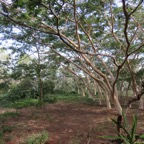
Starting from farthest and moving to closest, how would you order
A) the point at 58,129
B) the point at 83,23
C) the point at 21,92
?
the point at 21,92, the point at 83,23, the point at 58,129

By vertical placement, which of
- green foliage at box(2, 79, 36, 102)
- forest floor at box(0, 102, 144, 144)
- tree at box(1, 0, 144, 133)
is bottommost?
forest floor at box(0, 102, 144, 144)

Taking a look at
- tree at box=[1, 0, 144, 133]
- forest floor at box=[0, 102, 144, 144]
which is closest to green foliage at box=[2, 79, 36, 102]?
forest floor at box=[0, 102, 144, 144]

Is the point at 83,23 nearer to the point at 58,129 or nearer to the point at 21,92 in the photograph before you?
the point at 58,129

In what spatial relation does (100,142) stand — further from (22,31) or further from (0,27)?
(0,27)

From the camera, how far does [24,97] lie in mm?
19156

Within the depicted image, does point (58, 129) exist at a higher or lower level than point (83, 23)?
lower

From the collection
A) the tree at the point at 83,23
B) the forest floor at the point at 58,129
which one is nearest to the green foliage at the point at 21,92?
the forest floor at the point at 58,129

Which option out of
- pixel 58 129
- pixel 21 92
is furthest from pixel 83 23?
pixel 21 92

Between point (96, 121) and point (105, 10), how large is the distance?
5150 millimetres

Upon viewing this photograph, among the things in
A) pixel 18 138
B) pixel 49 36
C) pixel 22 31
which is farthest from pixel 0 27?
pixel 18 138

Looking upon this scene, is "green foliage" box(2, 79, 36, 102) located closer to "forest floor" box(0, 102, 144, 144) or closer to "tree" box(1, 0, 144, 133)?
"forest floor" box(0, 102, 144, 144)

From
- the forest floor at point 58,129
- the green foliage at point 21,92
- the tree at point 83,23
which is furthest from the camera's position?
the green foliage at point 21,92

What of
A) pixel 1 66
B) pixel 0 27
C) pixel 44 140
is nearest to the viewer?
pixel 44 140

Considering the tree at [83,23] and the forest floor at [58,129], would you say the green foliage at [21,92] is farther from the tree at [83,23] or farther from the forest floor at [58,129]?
the tree at [83,23]
